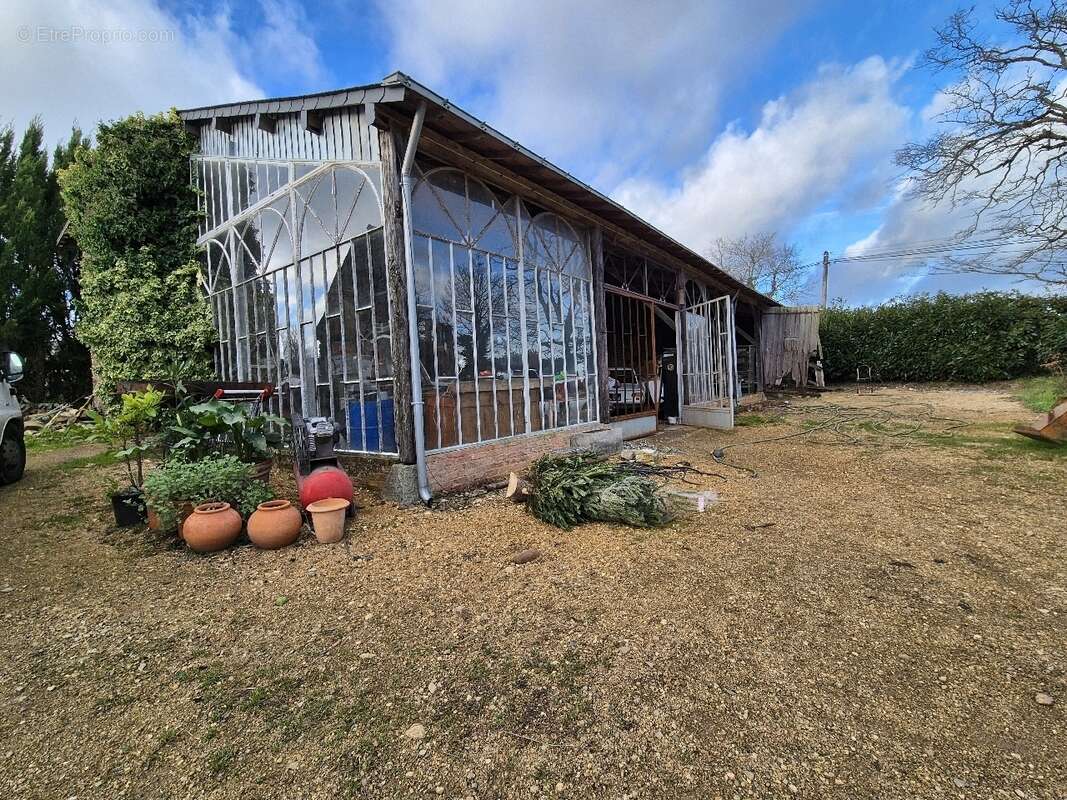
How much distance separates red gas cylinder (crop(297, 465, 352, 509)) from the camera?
400cm

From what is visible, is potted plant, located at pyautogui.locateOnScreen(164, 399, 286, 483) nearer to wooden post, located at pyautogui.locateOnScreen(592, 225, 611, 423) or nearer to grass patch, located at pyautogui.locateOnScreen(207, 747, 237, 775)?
grass patch, located at pyautogui.locateOnScreen(207, 747, 237, 775)

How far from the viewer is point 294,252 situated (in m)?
6.23

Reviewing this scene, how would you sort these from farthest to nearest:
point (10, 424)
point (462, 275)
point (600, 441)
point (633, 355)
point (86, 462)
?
point (633, 355) → point (86, 462) → point (600, 441) → point (10, 424) → point (462, 275)

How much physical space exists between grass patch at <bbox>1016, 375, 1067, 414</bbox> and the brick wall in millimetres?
8725

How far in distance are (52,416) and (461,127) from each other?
43.3 ft

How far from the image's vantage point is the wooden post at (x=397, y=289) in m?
4.63

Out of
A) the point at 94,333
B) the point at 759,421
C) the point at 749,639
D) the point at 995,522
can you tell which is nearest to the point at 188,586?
the point at 749,639

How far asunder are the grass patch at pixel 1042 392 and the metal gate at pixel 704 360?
5.23 m

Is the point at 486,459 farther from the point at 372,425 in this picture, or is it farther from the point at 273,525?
the point at 273,525

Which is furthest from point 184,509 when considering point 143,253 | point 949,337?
point 949,337

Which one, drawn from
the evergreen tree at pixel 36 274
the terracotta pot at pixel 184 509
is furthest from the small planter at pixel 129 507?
the evergreen tree at pixel 36 274

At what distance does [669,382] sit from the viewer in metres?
10.5

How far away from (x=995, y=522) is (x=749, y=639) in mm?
2936

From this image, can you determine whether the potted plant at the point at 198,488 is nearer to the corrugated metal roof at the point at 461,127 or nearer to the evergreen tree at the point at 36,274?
the corrugated metal roof at the point at 461,127
